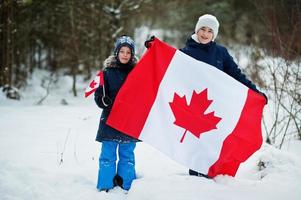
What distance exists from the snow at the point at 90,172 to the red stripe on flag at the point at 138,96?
0.63 m

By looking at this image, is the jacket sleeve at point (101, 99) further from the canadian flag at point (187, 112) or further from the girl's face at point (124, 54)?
the girl's face at point (124, 54)

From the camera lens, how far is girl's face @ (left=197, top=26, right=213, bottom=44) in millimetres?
3887

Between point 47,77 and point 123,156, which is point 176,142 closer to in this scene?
point 123,156

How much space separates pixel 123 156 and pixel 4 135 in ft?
10.4

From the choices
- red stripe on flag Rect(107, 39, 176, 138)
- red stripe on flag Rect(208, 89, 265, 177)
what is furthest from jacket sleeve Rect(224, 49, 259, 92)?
red stripe on flag Rect(107, 39, 176, 138)

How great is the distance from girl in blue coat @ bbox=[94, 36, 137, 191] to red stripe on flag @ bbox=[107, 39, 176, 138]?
6.4 inches

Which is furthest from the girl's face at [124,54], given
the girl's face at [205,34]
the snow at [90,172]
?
the snow at [90,172]

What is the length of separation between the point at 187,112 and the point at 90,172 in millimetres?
1622

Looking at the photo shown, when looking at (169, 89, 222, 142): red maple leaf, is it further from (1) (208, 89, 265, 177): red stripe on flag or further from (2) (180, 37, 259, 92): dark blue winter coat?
(2) (180, 37, 259, 92): dark blue winter coat

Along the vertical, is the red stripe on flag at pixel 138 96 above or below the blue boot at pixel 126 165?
above

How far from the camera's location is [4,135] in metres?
6.18

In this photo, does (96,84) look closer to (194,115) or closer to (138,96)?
(138,96)

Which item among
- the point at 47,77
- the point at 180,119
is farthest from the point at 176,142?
the point at 47,77

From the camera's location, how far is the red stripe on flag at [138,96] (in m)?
3.65
